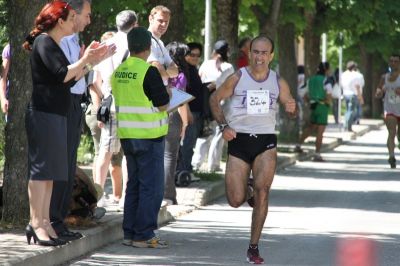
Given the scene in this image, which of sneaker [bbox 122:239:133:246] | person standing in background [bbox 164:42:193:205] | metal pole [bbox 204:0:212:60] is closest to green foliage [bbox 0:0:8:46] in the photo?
person standing in background [bbox 164:42:193:205]

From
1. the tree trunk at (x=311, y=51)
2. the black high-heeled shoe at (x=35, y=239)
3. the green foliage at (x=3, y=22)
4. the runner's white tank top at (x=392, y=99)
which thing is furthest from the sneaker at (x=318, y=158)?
the black high-heeled shoe at (x=35, y=239)

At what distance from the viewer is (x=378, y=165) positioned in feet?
83.9

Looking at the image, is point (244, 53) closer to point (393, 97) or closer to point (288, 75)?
point (393, 97)

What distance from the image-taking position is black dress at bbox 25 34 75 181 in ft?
33.2

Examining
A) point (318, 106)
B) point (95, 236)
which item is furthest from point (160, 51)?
point (318, 106)

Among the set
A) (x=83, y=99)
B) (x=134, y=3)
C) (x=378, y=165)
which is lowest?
(x=378, y=165)

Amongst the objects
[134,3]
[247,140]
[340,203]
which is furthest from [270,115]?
[134,3]

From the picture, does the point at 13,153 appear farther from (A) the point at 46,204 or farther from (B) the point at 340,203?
(B) the point at 340,203

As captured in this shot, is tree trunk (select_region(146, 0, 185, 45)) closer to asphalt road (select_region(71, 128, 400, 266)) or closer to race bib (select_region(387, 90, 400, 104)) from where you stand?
asphalt road (select_region(71, 128, 400, 266))

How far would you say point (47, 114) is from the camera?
1020 cm

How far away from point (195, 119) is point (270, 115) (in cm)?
596

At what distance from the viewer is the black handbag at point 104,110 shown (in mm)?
12828

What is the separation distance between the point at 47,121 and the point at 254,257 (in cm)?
195

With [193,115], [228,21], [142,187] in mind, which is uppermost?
[228,21]
